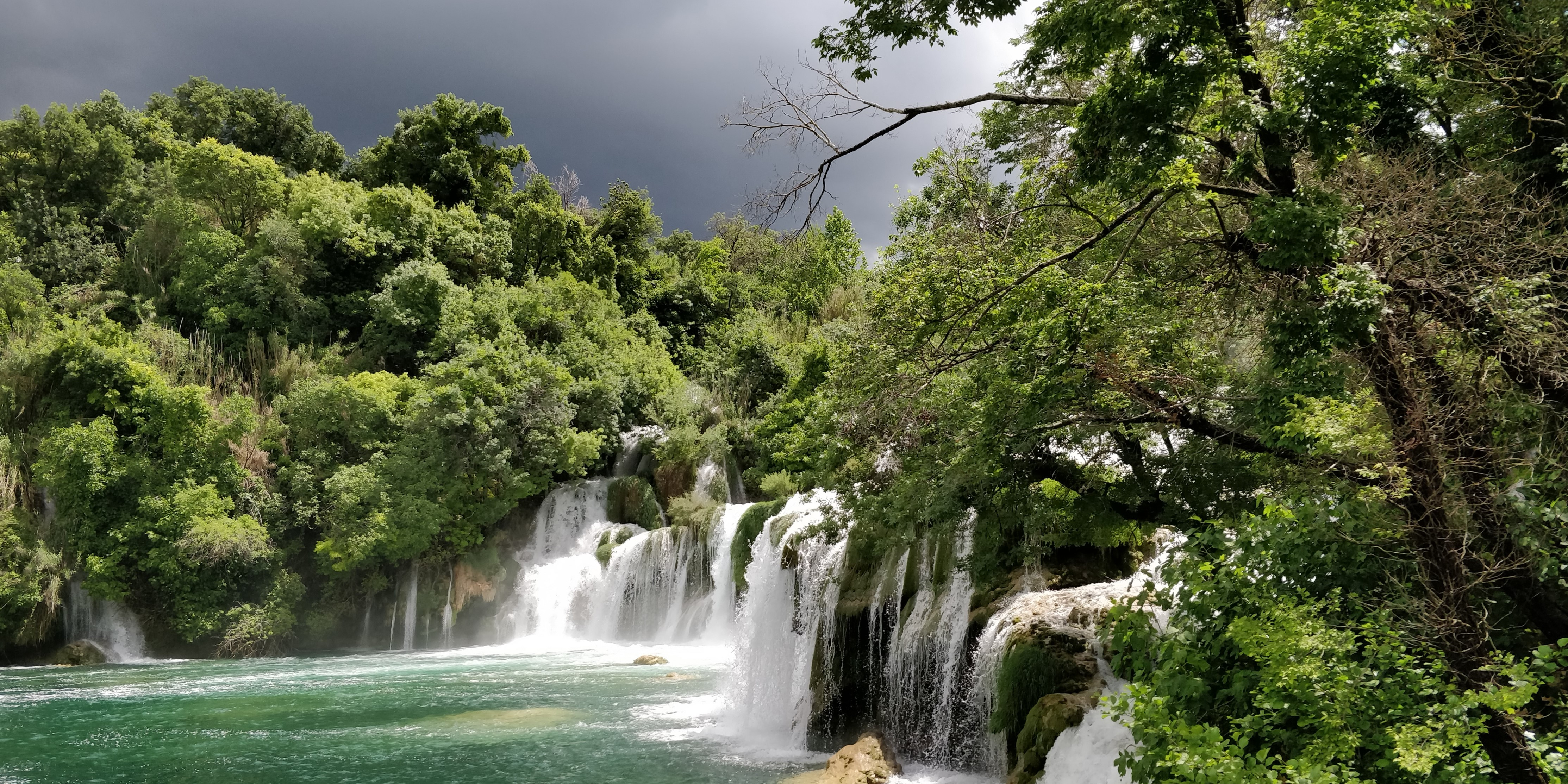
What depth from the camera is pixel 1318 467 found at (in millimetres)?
5211

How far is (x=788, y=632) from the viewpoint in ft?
41.2

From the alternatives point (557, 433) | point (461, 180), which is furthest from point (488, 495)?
point (461, 180)

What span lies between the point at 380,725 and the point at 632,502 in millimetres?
11912

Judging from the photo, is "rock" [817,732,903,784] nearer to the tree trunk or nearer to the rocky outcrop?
the rocky outcrop

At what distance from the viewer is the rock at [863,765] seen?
8.77m

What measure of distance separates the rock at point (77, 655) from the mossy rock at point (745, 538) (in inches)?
589

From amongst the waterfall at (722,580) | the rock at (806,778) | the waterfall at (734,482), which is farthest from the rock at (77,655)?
the rock at (806,778)

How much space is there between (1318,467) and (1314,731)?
161cm

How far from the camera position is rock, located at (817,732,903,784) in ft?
28.8

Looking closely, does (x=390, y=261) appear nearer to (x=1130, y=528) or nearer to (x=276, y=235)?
(x=276, y=235)

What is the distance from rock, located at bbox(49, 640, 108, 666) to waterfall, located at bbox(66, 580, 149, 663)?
149mm

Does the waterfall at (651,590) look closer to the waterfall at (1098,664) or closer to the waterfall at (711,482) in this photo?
the waterfall at (711,482)

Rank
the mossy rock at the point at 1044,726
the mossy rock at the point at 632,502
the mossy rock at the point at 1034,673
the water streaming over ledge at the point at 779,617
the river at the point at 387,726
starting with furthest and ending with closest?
the mossy rock at the point at 632,502 < the river at the point at 387,726 < the water streaming over ledge at the point at 779,617 < the mossy rock at the point at 1034,673 < the mossy rock at the point at 1044,726

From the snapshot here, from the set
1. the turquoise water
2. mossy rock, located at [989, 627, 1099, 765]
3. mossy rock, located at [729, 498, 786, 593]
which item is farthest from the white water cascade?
mossy rock, located at [989, 627, 1099, 765]
